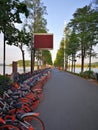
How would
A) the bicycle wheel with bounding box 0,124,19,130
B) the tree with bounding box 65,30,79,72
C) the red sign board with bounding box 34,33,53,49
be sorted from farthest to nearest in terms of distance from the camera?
the tree with bounding box 65,30,79,72
the red sign board with bounding box 34,33,53,49
the bicycle wheel with bounding box 0,124,19,130

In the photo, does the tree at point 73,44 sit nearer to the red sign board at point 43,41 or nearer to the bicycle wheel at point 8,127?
the red sign board at point 43,41

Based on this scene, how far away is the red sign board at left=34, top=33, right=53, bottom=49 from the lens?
35938mm

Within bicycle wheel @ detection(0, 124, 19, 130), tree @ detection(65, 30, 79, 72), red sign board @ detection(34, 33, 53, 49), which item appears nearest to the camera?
bicycle wheel @ detection(0, 124, 19, 130)

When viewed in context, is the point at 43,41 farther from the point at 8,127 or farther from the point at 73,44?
the point at 8,127

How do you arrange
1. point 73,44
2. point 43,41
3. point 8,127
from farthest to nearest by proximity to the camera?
point 73,44, point 43,41, point 8,127

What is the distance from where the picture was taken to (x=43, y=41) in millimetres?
36281

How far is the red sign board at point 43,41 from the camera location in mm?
35938

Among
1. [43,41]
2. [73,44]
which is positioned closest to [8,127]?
[43,41]

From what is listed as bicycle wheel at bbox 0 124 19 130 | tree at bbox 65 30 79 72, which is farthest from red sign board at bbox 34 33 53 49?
bicycle wheel at bbox 0 124 19 130

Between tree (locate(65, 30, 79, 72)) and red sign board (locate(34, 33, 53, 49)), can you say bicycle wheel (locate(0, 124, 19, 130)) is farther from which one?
tree (locate(65, 30, 79, 72))

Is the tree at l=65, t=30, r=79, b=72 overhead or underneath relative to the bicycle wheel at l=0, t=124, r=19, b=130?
overhead

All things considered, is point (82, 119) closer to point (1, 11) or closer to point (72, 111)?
point (72, 111)

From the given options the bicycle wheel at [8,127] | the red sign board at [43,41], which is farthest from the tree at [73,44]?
the bicycle wheel at [8,127]

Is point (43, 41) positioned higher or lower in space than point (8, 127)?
higher
